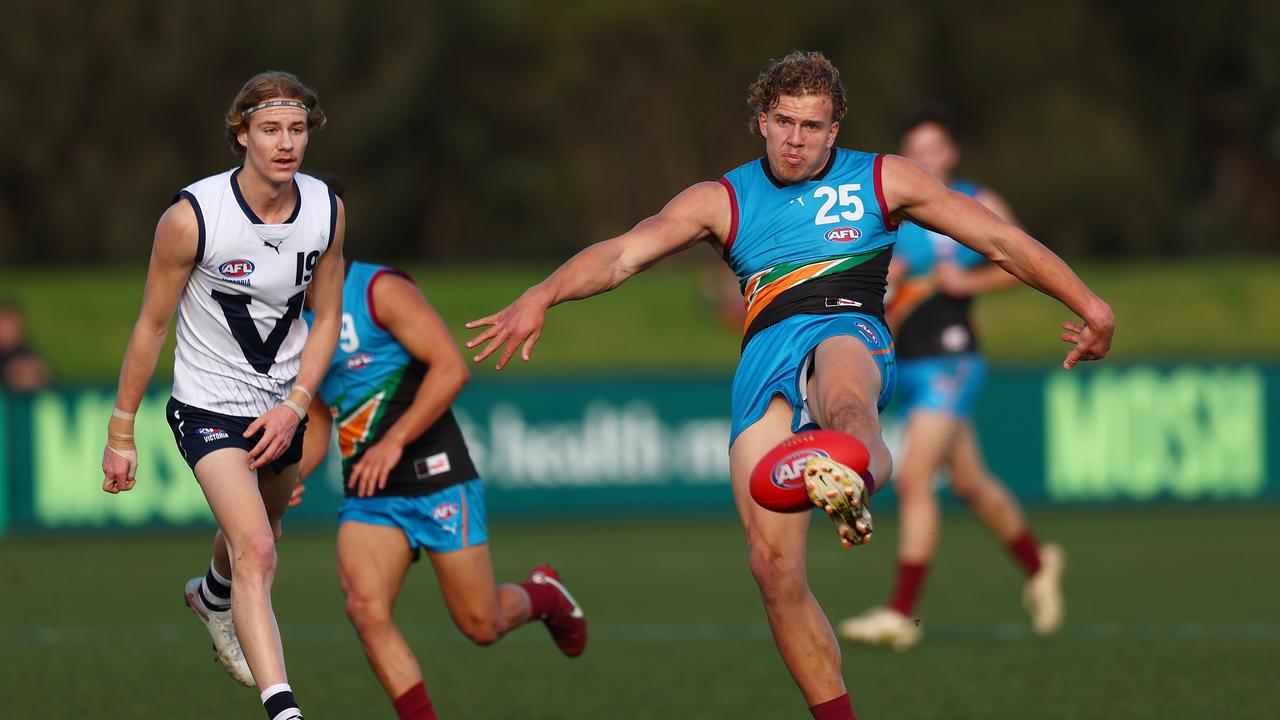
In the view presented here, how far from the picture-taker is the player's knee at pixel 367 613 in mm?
6883

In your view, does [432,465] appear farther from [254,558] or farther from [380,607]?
[254,558]

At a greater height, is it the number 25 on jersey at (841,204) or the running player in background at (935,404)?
the number 25 on jersey at (841,204)

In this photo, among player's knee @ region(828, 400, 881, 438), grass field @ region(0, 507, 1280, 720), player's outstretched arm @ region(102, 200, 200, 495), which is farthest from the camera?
grass field @ region(0, 507, 1280, 720)

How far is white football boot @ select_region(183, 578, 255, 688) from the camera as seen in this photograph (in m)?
6.85

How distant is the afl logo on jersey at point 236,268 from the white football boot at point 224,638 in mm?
1313

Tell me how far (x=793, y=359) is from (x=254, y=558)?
6.36 feet

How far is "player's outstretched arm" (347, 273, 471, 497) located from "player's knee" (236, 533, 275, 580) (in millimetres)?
790

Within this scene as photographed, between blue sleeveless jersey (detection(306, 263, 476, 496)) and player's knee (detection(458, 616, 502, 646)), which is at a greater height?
blue sleeveless jersey (detection(306, 263, 476, 496))

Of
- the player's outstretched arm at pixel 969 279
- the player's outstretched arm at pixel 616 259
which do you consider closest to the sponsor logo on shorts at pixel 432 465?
the player's outstretched arm at pixel 616 259

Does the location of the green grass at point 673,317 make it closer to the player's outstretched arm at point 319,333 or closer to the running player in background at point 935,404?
the running player in background at point 935,404

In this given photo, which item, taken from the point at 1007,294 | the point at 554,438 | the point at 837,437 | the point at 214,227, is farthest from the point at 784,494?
Result: the point at 1007,294

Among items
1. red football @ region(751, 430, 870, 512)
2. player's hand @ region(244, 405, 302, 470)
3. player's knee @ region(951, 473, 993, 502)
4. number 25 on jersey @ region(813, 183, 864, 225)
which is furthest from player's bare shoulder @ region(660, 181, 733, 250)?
player's knee @ region(951, 473, 993, 502)

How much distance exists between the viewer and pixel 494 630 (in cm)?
740

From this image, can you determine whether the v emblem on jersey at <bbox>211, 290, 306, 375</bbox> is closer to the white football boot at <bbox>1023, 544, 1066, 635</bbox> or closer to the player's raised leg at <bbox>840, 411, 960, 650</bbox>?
the player's raised leg at <bbox>840, 411, 960, 650</bbox>
